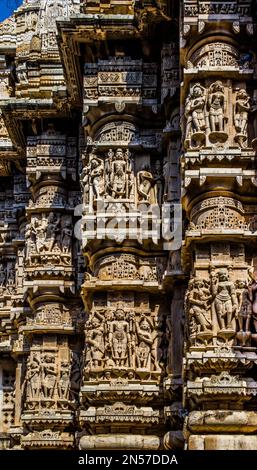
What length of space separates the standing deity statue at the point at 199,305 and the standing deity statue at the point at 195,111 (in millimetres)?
2159

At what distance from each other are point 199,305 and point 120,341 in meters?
2.83

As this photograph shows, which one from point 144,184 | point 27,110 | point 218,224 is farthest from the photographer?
A: point 27,110

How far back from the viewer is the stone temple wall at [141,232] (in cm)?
1479

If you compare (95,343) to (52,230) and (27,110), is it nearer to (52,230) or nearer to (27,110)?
(52,230)

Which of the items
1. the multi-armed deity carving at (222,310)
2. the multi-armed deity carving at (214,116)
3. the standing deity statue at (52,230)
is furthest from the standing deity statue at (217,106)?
the standing deity statue at (52,230)

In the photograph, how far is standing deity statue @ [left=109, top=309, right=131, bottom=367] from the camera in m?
17.3

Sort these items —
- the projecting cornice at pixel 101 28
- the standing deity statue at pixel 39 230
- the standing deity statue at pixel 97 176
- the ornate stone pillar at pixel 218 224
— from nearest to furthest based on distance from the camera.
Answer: the ornate stone pillar at pixel 218 224, the standing deity statue at pixel 97 176, the projecting cornice at pixel 101 28, the standing deity statue at pixel 39 230

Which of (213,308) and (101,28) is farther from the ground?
(101,28)

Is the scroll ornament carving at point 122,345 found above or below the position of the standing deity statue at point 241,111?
below

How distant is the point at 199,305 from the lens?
48.7 feet

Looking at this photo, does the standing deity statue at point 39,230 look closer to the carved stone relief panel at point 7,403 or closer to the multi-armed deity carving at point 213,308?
the carved stone relief panel at point 7,403

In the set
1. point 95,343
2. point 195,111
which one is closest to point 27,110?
point 95,343

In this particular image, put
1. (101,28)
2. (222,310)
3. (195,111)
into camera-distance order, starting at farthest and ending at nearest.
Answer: (101,28), (195,111), (222,310)
